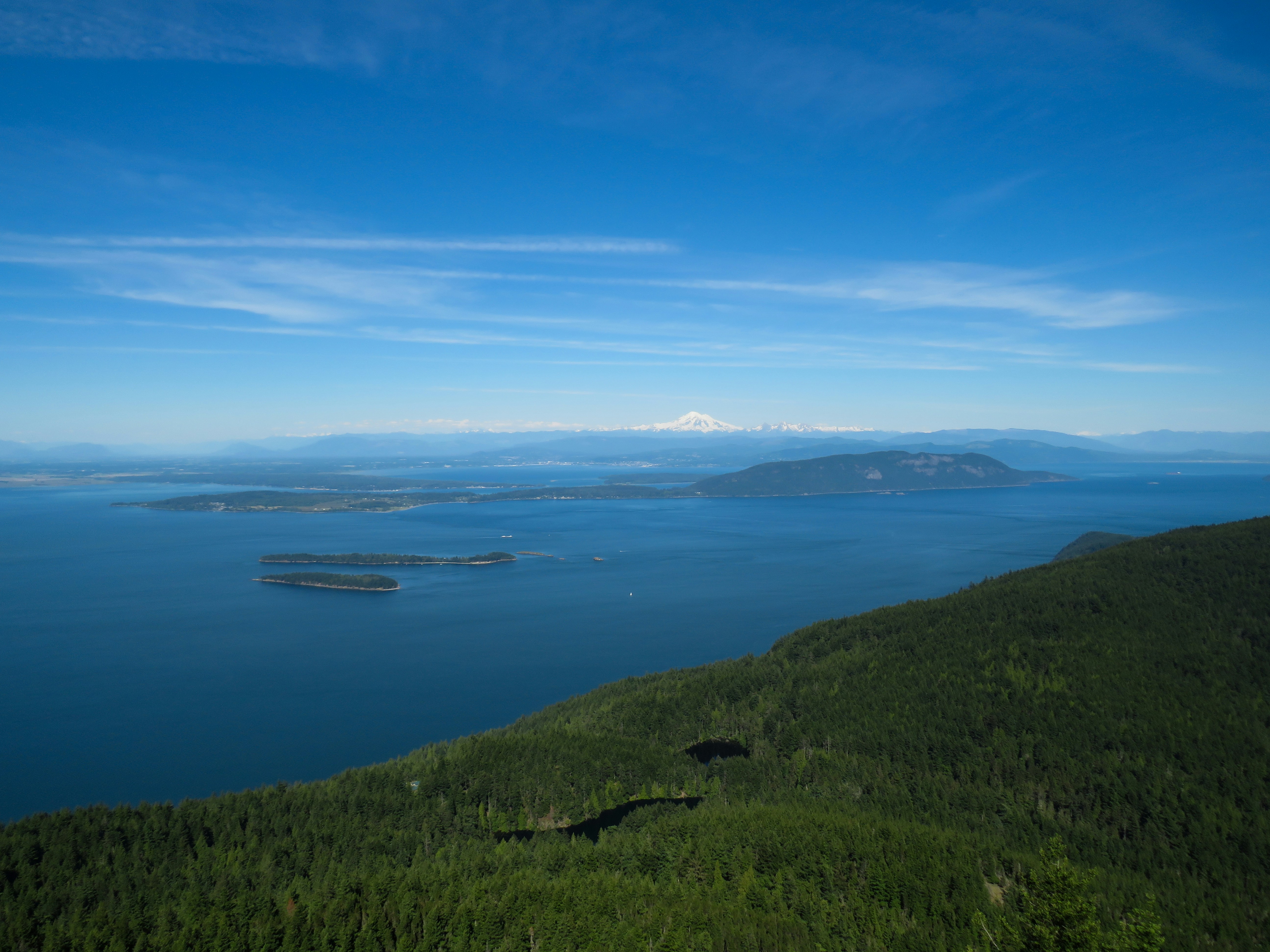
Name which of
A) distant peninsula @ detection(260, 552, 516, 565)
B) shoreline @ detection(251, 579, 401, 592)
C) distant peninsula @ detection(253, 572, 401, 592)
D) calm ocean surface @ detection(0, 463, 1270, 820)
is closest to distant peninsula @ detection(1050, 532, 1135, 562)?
calm ocean surface @ detection(0, 463, 1270, 820)

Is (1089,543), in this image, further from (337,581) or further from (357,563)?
(357,563)

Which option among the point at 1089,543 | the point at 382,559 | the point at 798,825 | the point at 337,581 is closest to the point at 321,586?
the point at 337,581

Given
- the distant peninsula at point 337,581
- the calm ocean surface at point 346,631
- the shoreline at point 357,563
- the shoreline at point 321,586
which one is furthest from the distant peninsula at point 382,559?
the shoreline at point 321,586

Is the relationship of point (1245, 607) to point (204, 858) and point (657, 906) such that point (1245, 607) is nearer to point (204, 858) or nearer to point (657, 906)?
point (657, 906)

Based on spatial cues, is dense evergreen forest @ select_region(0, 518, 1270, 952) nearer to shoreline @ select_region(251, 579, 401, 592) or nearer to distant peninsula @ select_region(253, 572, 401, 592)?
shoreline @ select_region(251, 579, 401, 592)

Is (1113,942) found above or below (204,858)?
above

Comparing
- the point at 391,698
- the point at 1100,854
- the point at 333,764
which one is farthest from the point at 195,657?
the point at 1100,854
